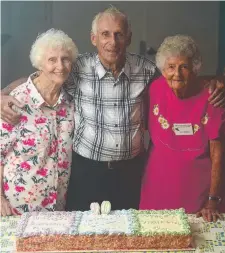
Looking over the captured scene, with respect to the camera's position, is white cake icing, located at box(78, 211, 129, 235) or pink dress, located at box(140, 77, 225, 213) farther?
pink dress, located at box(140, 77, 225, 213)

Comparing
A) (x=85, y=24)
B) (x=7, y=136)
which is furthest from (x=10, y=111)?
(x=85, y=24)

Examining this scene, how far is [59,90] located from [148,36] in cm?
36

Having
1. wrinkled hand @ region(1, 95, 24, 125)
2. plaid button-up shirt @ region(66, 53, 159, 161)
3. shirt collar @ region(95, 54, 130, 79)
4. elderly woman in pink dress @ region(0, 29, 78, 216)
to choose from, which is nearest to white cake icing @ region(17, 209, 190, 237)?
elderly woman in pink dress @ region(0, 29, 78, 216)

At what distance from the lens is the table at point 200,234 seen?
1309 millimetres

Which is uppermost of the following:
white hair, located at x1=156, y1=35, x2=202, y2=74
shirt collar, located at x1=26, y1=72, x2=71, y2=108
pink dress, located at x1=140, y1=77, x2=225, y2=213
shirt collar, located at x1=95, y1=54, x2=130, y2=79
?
white hair, located at x1=156, y1=35, x2=202, y2=74

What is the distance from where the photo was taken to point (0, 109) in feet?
4.58

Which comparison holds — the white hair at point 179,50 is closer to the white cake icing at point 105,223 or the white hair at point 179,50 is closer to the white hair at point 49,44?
the white hair at point 49,44

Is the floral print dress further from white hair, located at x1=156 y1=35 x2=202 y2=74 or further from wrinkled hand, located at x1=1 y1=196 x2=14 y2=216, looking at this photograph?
white hair, located at x1=156 y1=35 x2=202 y2=74

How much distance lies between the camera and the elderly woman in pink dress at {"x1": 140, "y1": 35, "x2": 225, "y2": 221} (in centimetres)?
141

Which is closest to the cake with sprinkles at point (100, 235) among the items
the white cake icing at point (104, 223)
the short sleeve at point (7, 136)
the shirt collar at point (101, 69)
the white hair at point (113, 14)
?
the white cake icing at point (104, 223)

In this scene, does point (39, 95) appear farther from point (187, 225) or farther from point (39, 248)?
point (187, 225)

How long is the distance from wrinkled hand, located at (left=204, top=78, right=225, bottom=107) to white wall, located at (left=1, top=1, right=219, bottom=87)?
1.7 inches

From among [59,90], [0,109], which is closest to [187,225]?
[59,90]

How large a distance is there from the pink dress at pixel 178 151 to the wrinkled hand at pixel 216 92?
17 mm
